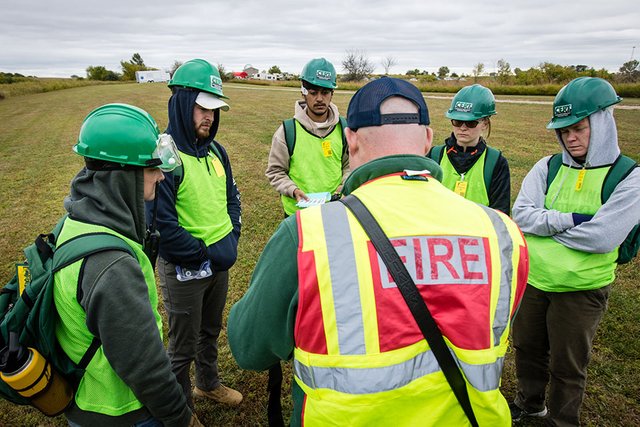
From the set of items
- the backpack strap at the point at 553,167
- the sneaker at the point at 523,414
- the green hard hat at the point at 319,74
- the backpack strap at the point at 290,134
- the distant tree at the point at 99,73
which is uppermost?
the distant tree at the point at 99,73

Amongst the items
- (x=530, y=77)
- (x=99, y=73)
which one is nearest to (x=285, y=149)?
(x=530, y=77)

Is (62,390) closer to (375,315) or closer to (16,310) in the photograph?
(16,310)

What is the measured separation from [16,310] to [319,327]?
1.25m

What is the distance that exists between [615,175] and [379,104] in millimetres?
1996

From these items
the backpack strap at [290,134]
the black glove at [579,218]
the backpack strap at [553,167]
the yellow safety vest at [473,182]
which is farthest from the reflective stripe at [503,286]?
the backpack strap at [290,134]

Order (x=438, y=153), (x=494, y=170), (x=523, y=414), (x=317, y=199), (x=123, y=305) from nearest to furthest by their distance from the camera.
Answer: (x=123, y=305) → (x=523, y=414) → (x=494, y=170) → (x=317, y=199) → (x=438, y=153)

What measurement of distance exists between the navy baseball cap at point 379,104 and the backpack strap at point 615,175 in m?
1.78

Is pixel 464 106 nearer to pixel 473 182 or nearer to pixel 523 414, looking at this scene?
pixel 473 182

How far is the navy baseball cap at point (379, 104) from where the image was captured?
138cm

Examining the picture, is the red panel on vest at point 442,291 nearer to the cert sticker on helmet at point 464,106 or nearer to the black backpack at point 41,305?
the black backpack at point 41,305

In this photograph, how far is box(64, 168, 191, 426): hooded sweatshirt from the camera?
148 centimetres

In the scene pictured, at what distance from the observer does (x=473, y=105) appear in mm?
3365

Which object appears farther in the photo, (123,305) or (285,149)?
(285,149)

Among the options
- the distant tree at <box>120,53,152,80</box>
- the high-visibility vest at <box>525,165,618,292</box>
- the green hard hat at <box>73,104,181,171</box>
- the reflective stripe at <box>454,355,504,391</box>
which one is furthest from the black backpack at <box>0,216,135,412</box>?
the distant tree at <box>120,53,152,80</box>
